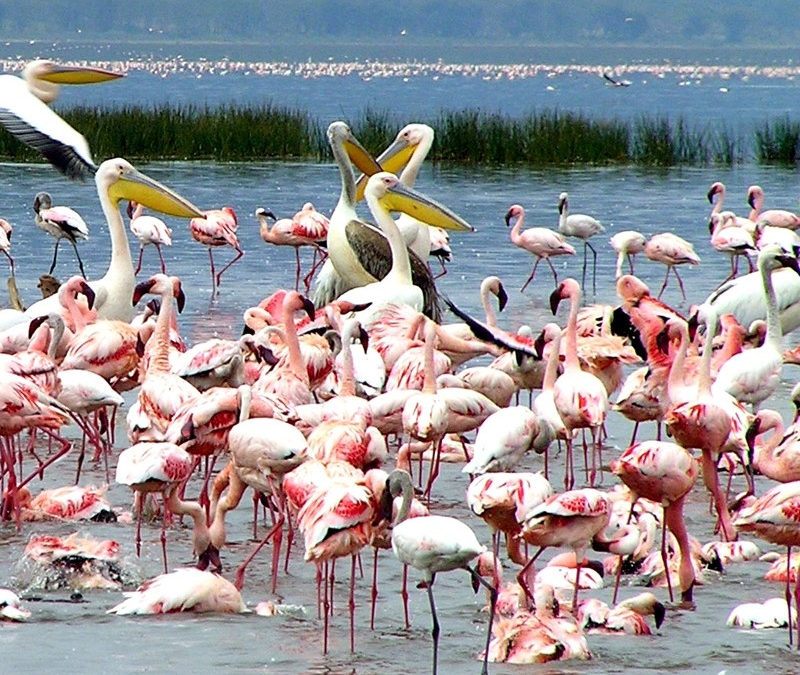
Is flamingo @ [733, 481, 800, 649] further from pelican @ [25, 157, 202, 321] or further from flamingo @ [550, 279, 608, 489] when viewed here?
pelican @ [25, 157, 202, 321]

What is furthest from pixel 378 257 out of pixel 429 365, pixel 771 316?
pixel 429 365

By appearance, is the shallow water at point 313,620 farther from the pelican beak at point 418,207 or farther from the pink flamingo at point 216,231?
the pelican beak at point 418,207

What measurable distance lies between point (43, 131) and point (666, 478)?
5.37 meters

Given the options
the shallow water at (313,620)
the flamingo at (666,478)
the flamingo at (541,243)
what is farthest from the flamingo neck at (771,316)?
the flamingo at (541,243)

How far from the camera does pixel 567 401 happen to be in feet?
23.7

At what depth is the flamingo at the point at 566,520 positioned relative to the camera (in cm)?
535

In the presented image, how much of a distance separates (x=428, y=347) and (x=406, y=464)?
0.90 m

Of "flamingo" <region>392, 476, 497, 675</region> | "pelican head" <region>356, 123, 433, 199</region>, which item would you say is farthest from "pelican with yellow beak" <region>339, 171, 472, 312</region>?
"flamingo" <region>392, 476, 497, 675</region>

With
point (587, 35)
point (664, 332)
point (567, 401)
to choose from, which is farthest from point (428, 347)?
point (587, 35)

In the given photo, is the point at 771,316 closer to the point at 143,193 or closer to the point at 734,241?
the point at 143,193

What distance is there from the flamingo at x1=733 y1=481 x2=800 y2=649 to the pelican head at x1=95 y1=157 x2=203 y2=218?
5242mm

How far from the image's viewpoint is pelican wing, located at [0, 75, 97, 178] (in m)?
9.80

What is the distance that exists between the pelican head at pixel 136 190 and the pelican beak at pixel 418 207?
1.34 m

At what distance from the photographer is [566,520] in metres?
5.41
